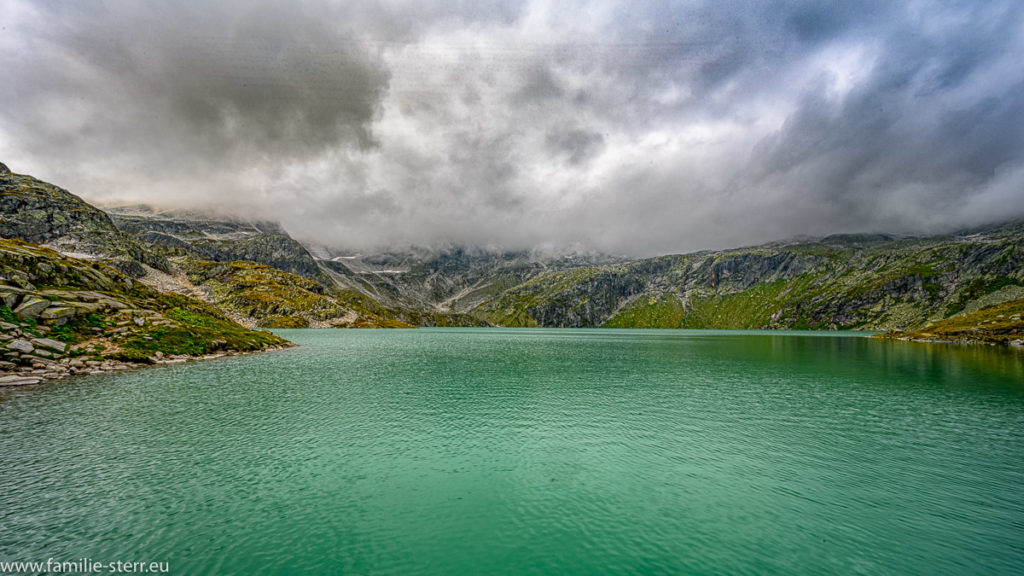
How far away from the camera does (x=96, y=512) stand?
18453 millimetres

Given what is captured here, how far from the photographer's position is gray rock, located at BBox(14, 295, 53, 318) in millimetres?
56188

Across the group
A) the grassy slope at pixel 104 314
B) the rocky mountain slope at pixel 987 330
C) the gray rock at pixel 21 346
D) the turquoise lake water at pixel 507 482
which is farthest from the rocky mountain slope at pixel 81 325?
the rocky mountain slope at pixel 987 330

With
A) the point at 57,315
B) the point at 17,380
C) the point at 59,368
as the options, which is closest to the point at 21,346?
the point at 59,368

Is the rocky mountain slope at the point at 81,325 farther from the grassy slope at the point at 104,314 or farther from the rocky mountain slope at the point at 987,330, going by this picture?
the rocky mountain slope at the point at 987,330

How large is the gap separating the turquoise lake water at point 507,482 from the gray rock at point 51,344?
12.0 m

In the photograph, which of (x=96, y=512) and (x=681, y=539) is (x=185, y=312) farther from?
(x=681, y=539)

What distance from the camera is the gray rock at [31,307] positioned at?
56188 millimetres

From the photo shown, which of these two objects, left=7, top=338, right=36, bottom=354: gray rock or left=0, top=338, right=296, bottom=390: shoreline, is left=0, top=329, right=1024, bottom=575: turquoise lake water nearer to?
left=0, top=338, right=296, bottom=390: shoreline

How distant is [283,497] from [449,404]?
23.5 metres

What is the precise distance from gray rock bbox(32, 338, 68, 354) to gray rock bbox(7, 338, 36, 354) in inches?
43.9

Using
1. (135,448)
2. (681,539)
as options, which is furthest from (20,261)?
(681,539)

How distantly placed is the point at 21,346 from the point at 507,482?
226 ft

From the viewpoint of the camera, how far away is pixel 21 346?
50375 millimetres

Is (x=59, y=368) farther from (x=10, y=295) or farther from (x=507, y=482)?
(x=507, y=482)
